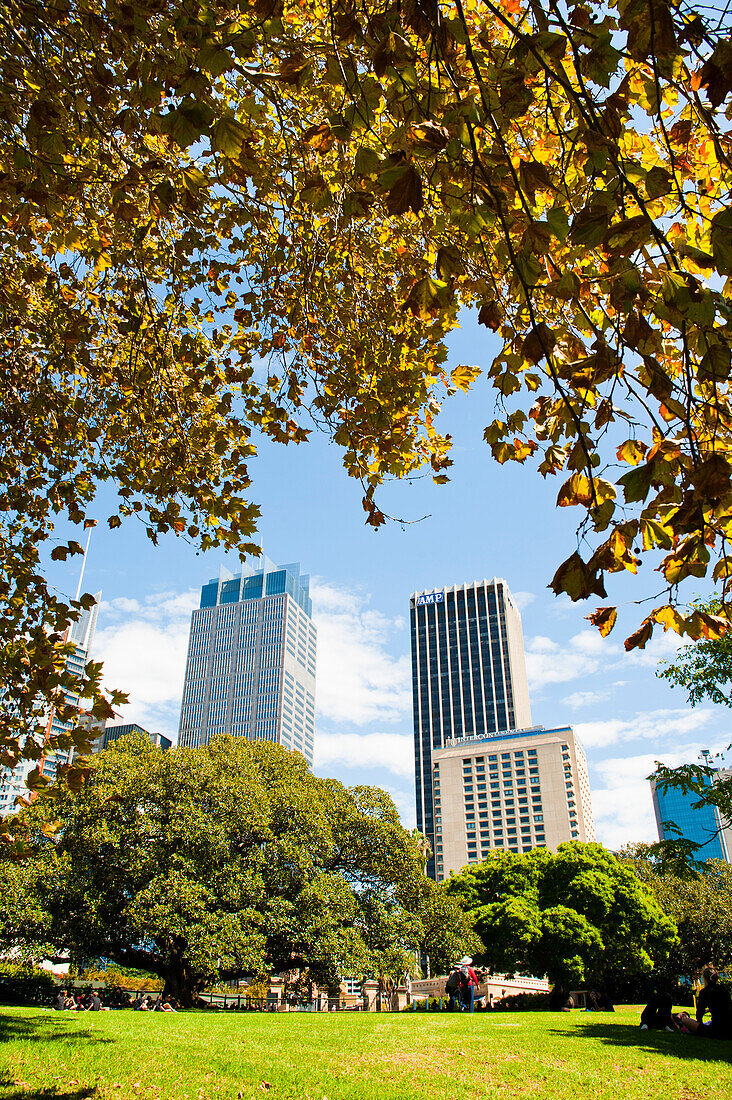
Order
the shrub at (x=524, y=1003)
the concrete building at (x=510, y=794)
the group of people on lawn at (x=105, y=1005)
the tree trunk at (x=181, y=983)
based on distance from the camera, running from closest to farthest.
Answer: the group of people on lawn at (x=105, y=1005), the tree trunk at (x=181, y=983), the shrub at (x=524, y=1003), the concrete building at (x=510, y=794)

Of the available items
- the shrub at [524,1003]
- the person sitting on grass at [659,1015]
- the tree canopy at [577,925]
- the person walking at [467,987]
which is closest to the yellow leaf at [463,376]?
the person sitting on grass at [659,1015]

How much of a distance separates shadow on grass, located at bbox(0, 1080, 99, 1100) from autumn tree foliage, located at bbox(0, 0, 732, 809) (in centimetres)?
270

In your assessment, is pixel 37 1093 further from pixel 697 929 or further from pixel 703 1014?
pixel 697 929

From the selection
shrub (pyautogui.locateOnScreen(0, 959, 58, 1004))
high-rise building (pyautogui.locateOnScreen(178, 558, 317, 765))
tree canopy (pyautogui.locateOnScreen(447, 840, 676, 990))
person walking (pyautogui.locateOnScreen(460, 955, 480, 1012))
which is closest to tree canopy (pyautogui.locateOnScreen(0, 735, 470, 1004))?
shrub (pyautogui.locateOnScreen(0, 959, 58, 1004))

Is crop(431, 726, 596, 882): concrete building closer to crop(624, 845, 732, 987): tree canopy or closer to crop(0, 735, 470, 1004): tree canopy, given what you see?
crop(624, 845, 732, 987): tree canopy

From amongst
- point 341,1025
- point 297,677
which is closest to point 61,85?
point 341,1025

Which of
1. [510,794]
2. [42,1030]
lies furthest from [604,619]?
[510,794]

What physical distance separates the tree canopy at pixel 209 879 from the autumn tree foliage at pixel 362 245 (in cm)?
1196

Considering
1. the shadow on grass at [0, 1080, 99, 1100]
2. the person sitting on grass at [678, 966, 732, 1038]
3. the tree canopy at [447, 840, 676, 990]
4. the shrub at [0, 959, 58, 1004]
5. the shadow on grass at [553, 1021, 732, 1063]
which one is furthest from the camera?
the tree canopy at [447, 840, 676, 990]

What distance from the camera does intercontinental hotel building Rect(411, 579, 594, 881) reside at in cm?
9981

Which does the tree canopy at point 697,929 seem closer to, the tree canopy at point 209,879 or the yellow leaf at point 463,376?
the tree canopy at point 209,879

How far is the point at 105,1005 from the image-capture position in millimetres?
21016

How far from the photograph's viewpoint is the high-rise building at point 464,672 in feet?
438

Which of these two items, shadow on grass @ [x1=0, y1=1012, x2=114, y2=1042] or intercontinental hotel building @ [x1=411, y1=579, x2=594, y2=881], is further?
intercontinental hotel building @ [x1=411, y1=579, x2=594, y2=881]
